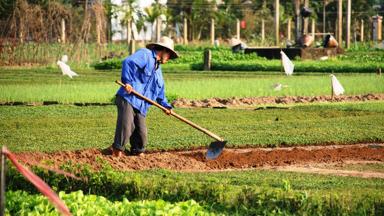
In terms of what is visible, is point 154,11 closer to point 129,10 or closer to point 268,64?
point 129,10

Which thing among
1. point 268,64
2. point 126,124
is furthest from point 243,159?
point 268,64

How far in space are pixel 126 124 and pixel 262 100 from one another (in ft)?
36.3

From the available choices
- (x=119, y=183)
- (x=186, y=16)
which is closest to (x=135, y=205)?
(x=119, y=183)

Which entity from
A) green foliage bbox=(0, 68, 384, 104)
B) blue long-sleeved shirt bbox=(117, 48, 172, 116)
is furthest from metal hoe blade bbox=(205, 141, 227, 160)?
green foliage bbox=(0, 68, 384, 104)

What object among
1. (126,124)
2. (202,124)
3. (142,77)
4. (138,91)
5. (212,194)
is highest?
(142,77)

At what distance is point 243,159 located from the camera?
13062mm

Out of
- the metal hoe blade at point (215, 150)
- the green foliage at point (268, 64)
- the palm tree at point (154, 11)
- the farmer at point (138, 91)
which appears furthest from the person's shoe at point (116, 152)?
the palm tree at point (154, 11)

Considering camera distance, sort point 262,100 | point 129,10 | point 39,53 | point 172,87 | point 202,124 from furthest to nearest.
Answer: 1. point 129,10
2. point 39,53
3. point 172,87
4. point 262,100
5. point 202,124

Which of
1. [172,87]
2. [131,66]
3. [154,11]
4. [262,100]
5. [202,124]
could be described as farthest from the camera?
[154,11]

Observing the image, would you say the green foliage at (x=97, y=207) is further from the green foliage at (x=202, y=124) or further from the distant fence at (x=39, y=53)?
the distant fence at (x=39, y=53)

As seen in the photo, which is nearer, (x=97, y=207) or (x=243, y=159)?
(x=97, y=207)

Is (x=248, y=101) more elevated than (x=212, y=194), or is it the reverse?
(x=212, y=194)

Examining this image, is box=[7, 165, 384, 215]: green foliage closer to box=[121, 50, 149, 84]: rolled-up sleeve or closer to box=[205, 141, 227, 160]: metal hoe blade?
box=[205, 141, 227, 160]: metal hoe blade

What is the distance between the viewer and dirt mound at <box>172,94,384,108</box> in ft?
72.4
